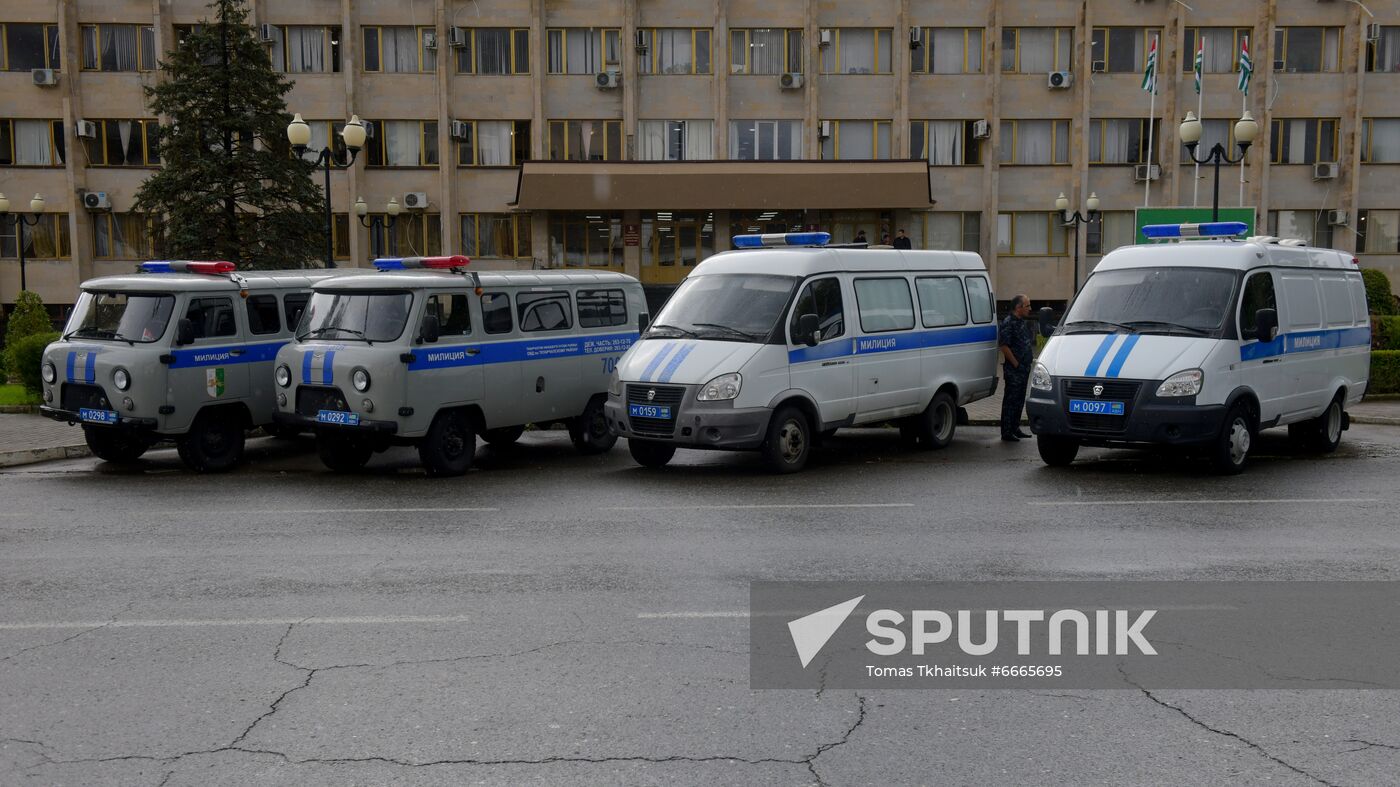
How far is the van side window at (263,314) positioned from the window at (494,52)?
2937 centimetres

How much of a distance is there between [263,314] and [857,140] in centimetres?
3098

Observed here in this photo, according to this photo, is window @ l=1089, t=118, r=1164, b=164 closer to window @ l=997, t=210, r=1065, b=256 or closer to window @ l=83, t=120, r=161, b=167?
window @ l=997, t=210, r=1065, b=256

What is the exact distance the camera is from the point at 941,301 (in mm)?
15930

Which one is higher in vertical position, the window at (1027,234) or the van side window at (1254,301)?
the window at (1027,234)

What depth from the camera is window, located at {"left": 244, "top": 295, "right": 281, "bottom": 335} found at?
14.8 meters

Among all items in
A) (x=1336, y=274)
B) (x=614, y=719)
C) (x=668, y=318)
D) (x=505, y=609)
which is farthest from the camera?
(x=1336, y=274)

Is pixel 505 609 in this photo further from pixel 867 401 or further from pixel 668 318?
pixel 867 401

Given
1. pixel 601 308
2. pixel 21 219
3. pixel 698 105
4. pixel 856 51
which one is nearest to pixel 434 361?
pixel 601 308

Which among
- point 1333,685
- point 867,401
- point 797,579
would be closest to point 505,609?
point 797,579

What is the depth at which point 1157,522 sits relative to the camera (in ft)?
34.1

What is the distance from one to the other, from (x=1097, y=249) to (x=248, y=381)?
115ft

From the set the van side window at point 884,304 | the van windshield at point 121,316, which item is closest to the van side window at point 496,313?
the van windshield at point 121,316

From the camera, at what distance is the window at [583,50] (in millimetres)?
42500

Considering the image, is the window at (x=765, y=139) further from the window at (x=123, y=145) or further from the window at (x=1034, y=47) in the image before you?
the window at (x=123, y=145)
